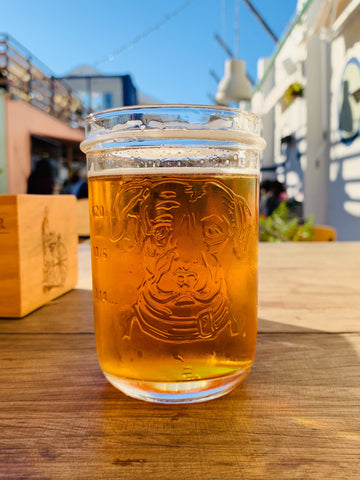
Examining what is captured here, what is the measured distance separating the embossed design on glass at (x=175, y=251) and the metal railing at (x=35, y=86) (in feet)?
27.3

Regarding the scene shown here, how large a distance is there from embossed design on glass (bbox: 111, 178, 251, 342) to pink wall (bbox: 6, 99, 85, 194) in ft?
25.3

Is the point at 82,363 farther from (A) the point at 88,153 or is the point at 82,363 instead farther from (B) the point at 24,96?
(B) the point at 24,96

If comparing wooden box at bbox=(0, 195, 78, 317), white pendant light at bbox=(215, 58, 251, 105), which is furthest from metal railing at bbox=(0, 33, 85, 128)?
wooden box at bbox=(0, 195, 78, 317)

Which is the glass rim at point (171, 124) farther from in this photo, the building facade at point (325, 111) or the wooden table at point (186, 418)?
the building facade at point (325, 111)

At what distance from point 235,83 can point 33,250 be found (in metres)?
4.29

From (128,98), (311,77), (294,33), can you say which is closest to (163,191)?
(311,77)

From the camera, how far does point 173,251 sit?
1.22ft

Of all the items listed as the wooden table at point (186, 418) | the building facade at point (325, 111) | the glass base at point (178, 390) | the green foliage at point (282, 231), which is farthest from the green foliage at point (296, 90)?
the glass base at point (178, 390)

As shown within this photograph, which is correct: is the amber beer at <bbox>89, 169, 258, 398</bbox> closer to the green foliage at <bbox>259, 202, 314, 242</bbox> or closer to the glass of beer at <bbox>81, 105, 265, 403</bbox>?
the glass of beer at <bbox>81, 105, 265, 403</bbox>

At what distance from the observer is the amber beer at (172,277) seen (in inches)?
14.6

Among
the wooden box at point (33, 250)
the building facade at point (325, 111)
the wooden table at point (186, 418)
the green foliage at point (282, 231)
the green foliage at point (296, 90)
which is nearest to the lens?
the wooden table at point (186, 418)

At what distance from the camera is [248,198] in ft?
1.37

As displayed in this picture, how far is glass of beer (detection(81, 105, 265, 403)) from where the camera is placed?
371 millimetres

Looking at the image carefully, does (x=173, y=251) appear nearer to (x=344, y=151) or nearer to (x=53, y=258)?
(x=53, y=258)
